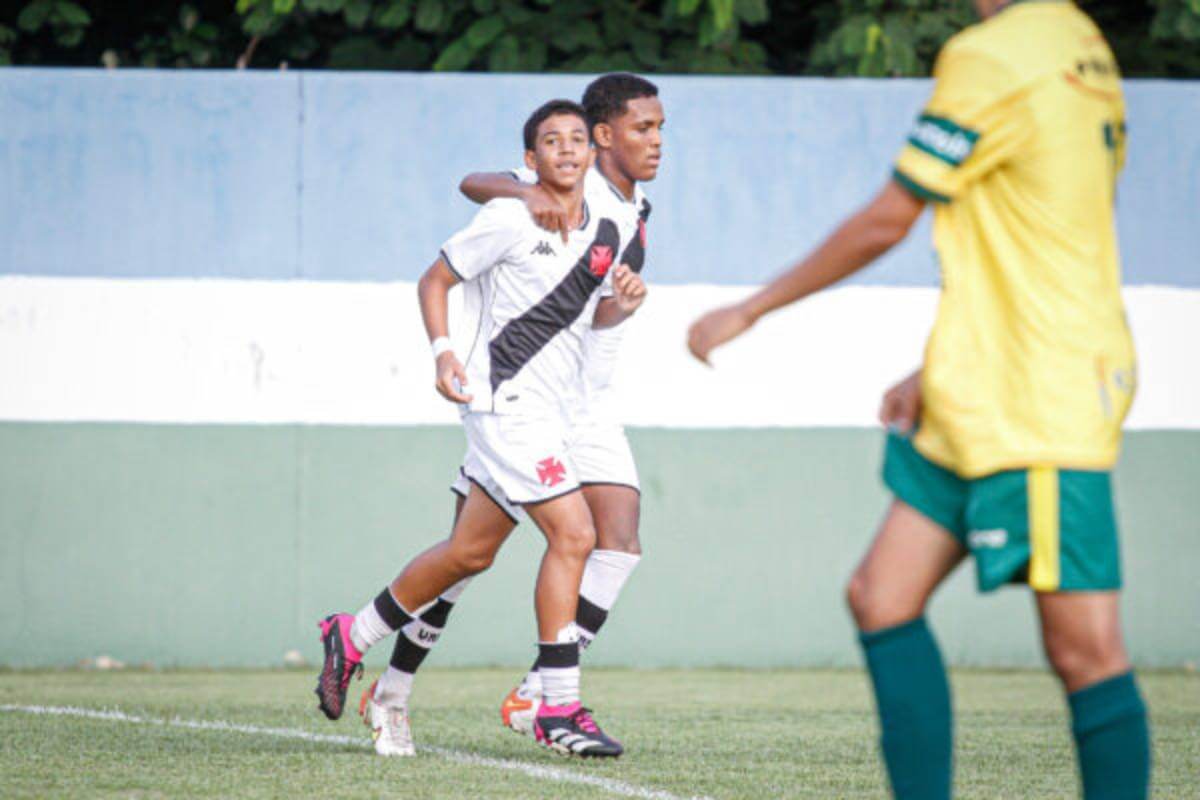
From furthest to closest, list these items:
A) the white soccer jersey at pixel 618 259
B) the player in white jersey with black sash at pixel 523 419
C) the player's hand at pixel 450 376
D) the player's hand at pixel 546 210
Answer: the white soccer jersey at pixel 618 259 < the player's hand at pixel 546 210 < the player in white jersey with black sash at pixel 523 419 < the player's hand at pixel 450 376

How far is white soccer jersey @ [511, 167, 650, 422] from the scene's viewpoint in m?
6.82

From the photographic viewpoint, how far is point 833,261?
383 centimetres

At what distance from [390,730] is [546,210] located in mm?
1717

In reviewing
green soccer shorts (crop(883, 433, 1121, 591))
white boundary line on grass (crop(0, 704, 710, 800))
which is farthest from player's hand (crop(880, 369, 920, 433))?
white boundary line on grass (crop(0, 704, 710, 800))

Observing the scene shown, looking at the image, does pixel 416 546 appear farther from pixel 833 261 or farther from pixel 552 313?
pixel 833 261

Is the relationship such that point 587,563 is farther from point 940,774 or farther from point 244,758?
point 940,774

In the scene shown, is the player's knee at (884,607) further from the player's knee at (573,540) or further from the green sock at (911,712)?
the player's knee at (573,540)

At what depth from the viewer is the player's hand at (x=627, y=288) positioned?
20.6 ft

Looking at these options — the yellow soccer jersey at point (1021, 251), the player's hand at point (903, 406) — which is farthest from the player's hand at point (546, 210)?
the yellow soccer jersey at point (1021, 251)

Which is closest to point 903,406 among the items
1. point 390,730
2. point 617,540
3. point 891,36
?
point 390,730

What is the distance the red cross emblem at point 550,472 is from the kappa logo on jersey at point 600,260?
0.67 metres

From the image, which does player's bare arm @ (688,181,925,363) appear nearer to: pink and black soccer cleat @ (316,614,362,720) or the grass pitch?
the grass pitch

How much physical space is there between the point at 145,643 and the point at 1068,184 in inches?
277

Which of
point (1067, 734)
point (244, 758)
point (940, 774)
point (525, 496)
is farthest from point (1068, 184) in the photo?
point (1067, 734)
